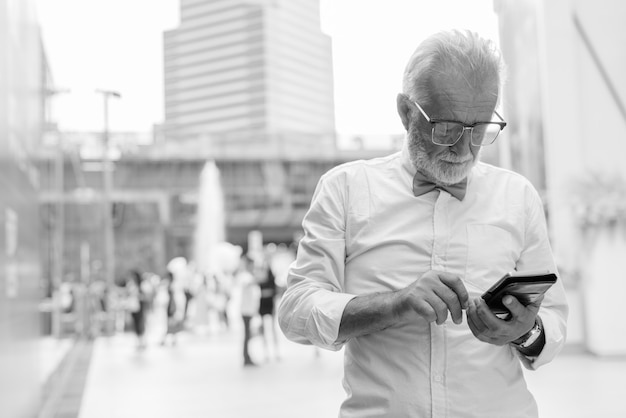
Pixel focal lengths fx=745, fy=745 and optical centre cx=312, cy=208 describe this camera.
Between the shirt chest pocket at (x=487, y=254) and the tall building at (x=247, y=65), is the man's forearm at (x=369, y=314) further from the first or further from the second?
the tall building at (x=247, y=65)

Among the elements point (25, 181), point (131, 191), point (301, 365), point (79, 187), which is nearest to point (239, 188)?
point (131, 191)

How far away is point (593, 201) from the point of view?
27.6 ft

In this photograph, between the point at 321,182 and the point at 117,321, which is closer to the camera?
the point at 321,182

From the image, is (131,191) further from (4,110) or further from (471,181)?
(471,181)

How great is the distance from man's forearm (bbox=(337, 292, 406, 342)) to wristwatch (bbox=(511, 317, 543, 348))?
27cm

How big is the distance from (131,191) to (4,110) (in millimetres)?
33847

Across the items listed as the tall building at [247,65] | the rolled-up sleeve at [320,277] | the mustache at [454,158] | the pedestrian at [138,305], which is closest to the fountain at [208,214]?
the tall building at [247,65]

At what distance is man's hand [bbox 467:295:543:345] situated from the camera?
1.18 m

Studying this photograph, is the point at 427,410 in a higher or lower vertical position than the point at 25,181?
lower

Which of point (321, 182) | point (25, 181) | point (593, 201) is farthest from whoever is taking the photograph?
point (593, 201)

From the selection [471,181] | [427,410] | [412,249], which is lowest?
[427,410]

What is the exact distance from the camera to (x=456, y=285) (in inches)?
45.1

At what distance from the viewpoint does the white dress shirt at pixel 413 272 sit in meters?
1.33

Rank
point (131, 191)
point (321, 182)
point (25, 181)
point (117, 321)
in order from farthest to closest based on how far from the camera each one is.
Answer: point (131, 191)
point (117, 321)
point (25, 181)
point (321, 182)
